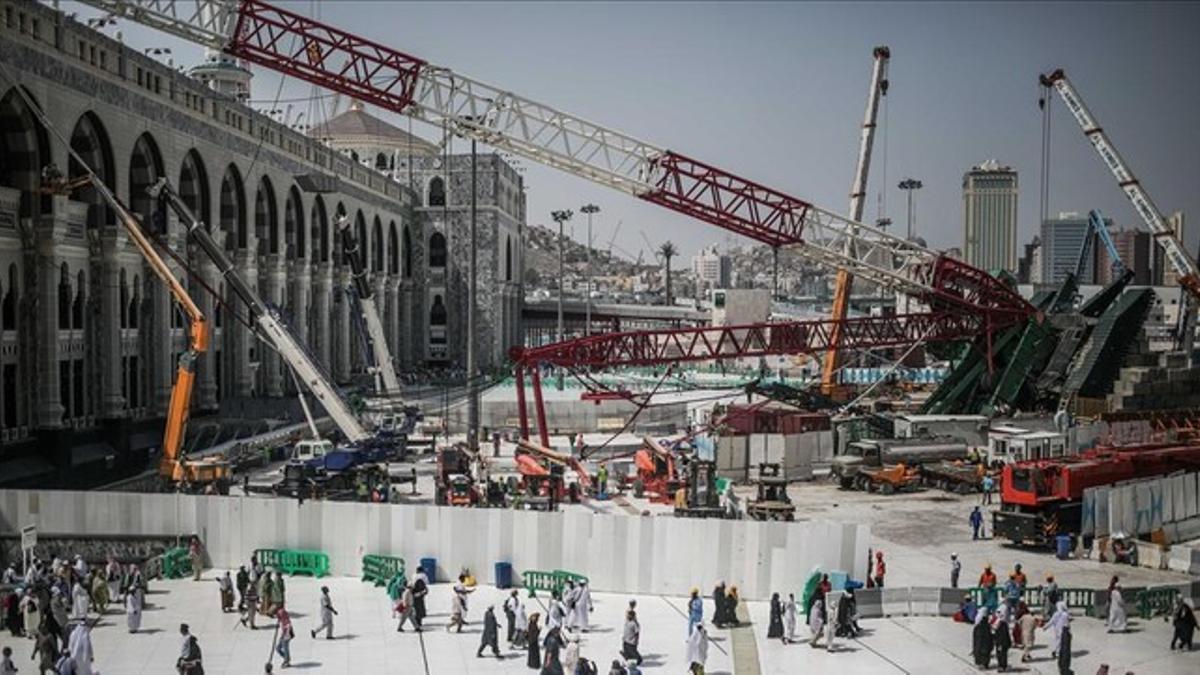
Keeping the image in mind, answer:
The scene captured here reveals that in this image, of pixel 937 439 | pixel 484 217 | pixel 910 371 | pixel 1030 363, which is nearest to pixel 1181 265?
pixel 910 371

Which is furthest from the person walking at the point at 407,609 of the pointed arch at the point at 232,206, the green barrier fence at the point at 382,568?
the pointed arch at the point at 232,206

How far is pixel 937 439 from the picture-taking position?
46.8 m

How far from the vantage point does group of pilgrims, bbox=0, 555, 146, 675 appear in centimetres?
2027

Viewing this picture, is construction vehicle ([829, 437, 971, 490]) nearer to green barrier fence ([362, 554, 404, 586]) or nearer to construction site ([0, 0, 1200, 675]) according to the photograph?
construction site ([0, 0, 1200, 675])

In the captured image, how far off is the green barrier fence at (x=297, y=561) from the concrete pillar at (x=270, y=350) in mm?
31753

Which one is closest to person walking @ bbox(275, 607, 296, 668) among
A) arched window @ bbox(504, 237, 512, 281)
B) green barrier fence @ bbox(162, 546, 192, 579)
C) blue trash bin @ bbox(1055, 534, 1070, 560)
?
green barrier fence @ bbox(162, 546, 192, 579)

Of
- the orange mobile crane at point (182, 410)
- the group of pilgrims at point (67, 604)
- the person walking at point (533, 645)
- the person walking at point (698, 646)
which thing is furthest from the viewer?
the orange mobile crane at point (182, 410)

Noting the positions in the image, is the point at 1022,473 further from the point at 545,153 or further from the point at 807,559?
the point at 545,153

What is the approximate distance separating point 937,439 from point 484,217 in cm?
5393

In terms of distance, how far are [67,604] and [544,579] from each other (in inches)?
408

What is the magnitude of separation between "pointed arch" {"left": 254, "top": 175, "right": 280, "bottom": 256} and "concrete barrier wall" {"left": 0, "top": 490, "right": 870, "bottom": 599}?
108ft

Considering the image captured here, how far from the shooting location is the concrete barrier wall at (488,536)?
26500 millimetres

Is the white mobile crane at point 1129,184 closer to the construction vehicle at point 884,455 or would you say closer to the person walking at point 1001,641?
the construction vehicle at point 884,455

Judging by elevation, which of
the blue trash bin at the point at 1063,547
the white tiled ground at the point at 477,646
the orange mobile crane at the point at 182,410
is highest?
the orange mobile crane at the point at 182,410
